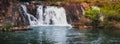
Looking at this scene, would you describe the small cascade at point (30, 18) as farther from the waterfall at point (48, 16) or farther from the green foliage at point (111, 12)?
the green foliage at point (111, 12)

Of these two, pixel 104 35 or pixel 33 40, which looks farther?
pixel 104 35

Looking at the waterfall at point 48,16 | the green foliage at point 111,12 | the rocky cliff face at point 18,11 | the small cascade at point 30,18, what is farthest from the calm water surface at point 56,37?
the green foliage at point 111,12

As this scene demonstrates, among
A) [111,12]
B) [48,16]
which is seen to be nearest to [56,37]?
[48,16]

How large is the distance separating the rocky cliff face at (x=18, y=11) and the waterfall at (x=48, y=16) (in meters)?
0.78

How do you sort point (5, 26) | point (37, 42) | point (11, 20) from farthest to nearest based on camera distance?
point (11, 20) < point (5, 26) < point (37, 42)

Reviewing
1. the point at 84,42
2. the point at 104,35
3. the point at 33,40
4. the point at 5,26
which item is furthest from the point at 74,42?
the point at 5,26

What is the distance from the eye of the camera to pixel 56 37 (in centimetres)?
6328

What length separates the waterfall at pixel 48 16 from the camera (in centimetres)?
8338

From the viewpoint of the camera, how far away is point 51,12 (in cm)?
8550

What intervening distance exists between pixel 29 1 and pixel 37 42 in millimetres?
30780

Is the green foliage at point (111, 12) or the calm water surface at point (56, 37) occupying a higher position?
the green foliage at point (111, 12)

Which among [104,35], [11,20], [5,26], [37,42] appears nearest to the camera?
[37,42]

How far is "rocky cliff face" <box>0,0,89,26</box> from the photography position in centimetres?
8012

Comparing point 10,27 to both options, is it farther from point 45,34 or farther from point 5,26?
point 45,34
